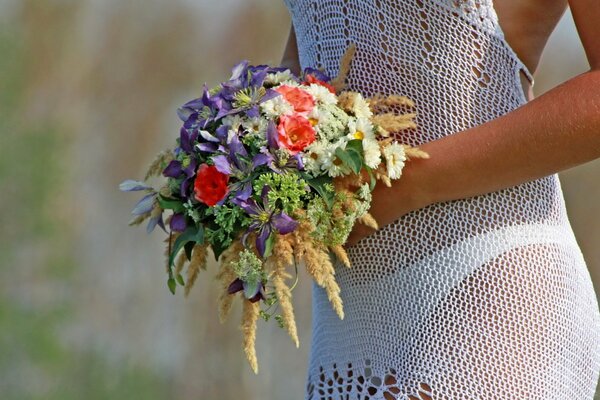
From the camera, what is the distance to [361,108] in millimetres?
1567

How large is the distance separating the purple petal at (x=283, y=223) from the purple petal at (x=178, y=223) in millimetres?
177

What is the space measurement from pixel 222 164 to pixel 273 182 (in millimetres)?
85

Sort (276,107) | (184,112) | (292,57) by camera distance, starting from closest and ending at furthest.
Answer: (276,107)
(184,112)
(292,57)

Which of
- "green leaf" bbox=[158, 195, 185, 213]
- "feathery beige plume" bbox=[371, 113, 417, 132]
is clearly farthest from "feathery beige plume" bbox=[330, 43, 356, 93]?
"green leaf" bbox=[158, 195, 185, 213]

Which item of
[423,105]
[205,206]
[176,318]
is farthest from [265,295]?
[176,318]

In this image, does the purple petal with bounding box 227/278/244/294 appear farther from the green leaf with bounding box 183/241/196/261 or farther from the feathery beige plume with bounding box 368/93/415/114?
the feathery beige plume with bounding box 368/93/415/114

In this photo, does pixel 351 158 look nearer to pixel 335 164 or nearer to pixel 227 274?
pixel 335 164

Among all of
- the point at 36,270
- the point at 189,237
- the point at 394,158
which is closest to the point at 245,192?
the point at 189,237

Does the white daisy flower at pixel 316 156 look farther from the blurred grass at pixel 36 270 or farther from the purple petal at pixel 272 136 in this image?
the blurred grass at pixel 36 270

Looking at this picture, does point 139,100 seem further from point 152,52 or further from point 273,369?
point 273,369

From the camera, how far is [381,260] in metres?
1.64

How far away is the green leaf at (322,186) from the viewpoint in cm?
149

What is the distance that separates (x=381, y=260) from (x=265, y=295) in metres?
0.24

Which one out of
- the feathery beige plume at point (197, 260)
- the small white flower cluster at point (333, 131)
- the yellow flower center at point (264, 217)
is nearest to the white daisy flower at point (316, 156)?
the small white flower cluster at point (333, 131)
